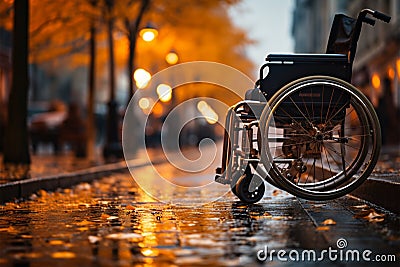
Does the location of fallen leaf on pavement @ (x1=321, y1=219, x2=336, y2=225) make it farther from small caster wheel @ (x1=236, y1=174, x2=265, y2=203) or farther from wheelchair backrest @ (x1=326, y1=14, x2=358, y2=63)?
wheelchair backrest @ (x1=326, y1=14, x2=358, y2=63)

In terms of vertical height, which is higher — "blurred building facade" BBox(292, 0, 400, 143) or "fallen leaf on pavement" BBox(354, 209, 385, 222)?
"blurred building facade" BBox(292, 0, 400, 143)

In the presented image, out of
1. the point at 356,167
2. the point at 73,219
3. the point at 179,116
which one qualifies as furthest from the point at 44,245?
the point at 179,116

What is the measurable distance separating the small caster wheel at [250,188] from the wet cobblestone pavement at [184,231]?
0.10m

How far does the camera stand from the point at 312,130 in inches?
346

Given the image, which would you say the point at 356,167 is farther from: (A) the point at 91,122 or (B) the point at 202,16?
(B) the point at 202,16

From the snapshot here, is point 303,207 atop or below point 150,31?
below

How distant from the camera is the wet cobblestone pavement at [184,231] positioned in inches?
225

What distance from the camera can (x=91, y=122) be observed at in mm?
24969

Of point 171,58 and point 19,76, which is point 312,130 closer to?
point 19,76

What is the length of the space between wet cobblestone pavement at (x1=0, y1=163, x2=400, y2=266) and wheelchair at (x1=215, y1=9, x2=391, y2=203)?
0.29 metres

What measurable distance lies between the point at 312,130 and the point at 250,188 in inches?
39.6

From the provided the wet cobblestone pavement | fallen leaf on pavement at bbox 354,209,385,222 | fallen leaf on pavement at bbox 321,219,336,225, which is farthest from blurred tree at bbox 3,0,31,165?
fallen leaf on pavement at bbox 321,219,336,225

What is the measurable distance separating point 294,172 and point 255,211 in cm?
49

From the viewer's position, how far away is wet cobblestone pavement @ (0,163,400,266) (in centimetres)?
572
